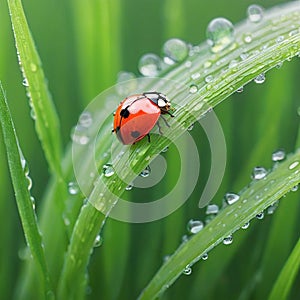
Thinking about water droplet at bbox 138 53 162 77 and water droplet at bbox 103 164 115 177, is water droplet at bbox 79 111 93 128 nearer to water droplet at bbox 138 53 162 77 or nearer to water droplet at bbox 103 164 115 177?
water droplet at bbox 138 53 162 77

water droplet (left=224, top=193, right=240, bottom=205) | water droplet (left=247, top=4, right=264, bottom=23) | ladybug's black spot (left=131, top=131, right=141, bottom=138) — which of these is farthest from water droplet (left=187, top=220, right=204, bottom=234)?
water droplet (left=247, top=4, right=264, bottom=23)

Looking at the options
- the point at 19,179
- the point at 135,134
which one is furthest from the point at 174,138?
the point at 19,179

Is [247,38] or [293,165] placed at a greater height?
[247,38]

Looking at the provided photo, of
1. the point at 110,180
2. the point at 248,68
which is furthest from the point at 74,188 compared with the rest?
the point at 248,68

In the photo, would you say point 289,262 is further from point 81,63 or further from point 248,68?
point 81,63

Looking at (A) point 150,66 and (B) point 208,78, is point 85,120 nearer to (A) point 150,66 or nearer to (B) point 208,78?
(A) point 150,66

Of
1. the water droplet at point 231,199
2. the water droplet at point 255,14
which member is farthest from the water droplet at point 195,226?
the water droplet at point 255,14

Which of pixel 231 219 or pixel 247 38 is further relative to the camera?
pixel 247 38

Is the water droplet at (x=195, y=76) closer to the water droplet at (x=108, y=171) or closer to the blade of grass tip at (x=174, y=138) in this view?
the blade of grass tip at (x=174, y=138)
